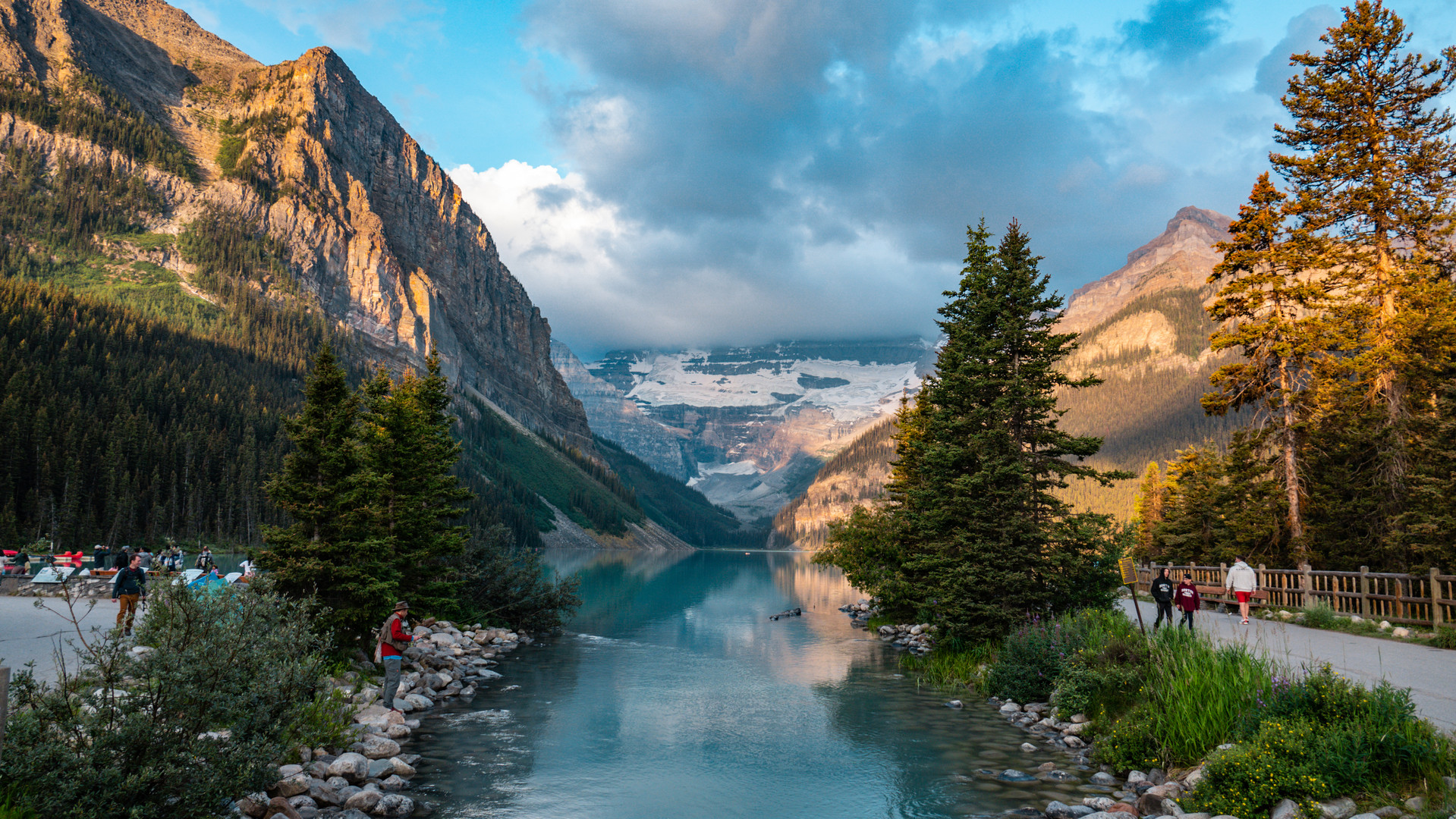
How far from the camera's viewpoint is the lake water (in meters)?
16.7

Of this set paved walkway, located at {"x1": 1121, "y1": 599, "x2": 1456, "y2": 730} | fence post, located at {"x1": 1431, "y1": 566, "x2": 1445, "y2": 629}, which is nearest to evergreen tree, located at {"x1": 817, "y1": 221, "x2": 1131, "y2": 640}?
paved walkway, located at {"x1": 1121, "y1": 599, "x2": 1456, "y2": 730}

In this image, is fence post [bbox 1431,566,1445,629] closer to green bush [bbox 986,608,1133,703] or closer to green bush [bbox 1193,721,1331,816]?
green bush [bbox 986,608,1133,703]

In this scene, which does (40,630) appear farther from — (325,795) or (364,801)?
(364,801)

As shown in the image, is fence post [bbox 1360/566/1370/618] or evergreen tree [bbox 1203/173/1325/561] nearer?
fence post [bbox 1360/566/1370/618]

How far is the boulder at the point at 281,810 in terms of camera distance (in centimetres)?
1332

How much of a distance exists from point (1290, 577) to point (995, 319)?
17.1 m

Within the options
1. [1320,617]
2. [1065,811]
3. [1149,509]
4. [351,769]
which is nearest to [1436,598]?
[1320,617]

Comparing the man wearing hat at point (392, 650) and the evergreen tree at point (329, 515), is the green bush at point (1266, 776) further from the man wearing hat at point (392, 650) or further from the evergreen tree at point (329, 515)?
the evergreen tree at point (329, 515)

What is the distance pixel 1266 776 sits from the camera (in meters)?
12.5

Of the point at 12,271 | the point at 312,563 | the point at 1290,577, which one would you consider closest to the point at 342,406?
the point at 312,563

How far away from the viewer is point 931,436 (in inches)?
1610

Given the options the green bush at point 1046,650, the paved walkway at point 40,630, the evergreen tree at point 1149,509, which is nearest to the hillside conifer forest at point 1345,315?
the green bush at point 1046,650

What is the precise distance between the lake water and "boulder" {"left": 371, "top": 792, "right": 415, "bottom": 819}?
2.62 feet

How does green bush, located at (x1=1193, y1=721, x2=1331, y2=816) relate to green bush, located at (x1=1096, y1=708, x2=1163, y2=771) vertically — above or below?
above
